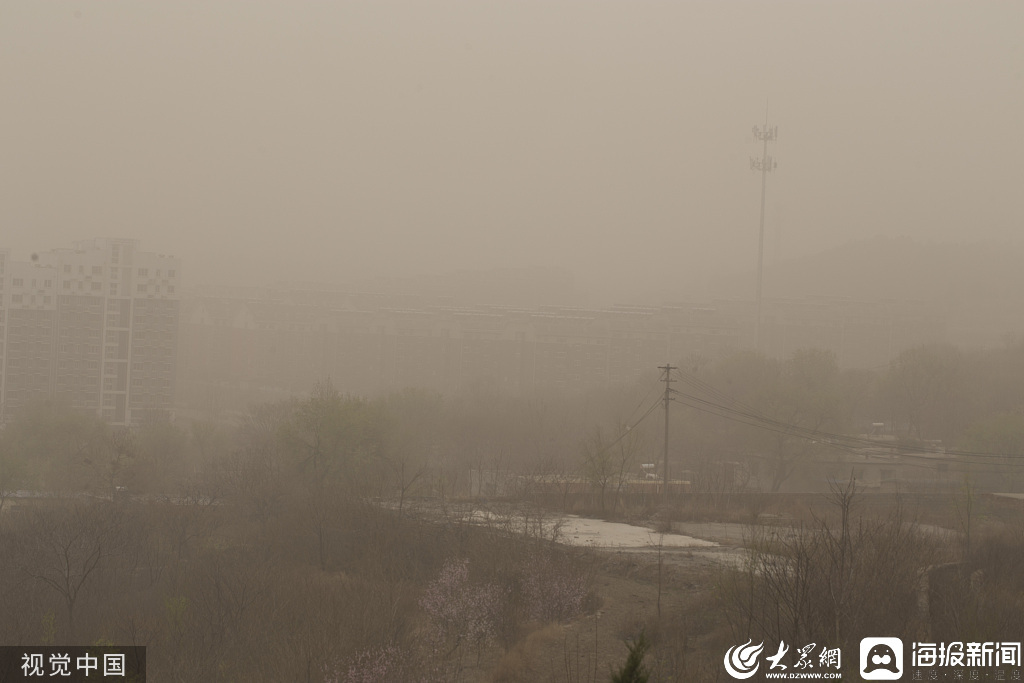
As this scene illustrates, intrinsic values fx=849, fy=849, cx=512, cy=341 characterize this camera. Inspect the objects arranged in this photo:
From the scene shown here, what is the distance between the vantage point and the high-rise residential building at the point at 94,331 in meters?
30.2

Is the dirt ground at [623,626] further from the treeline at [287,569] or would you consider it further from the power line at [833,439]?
the power line at [833,439]

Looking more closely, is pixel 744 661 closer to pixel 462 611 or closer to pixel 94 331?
pixel 462 611

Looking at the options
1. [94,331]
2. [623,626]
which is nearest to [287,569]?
[623,626]

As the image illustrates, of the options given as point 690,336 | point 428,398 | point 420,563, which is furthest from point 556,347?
point 420,563

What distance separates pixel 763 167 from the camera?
3594 centimetres

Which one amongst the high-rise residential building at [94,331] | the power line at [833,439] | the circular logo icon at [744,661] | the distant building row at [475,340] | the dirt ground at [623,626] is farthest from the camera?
the distant building row at [475,340]

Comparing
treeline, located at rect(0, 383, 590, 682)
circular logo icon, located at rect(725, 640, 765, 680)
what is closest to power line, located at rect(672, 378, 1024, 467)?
treeline, located at rect(0, 383, 590, 682)

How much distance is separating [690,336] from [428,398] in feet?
53.4

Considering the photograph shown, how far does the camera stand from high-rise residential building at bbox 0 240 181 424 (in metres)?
30.2

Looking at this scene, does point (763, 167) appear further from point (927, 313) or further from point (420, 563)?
point (420, 563)

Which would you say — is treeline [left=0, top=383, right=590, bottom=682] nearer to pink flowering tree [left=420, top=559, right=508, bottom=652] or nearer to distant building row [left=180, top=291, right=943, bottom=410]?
pink flowering tree [left=420, top=559, right=508, bottom=652]

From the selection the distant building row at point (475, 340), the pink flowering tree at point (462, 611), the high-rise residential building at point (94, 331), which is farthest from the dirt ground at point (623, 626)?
the high-rise residential building at point (94, 331)

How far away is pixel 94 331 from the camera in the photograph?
30531mm

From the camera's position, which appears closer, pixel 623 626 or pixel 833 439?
pixel 623 626
